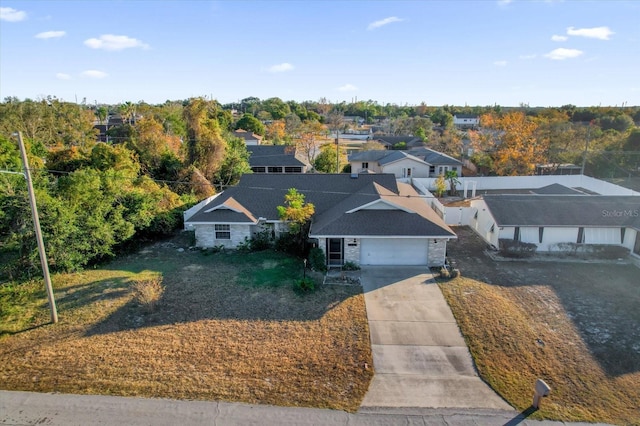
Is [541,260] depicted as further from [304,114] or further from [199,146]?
[304,114]

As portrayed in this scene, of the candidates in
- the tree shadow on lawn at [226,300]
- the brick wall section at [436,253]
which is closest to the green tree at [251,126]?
the tree shadow on lawn at [226,300]

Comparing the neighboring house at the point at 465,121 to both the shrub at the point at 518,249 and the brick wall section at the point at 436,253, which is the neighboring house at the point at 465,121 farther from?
the brick wall section at the point at 436,253

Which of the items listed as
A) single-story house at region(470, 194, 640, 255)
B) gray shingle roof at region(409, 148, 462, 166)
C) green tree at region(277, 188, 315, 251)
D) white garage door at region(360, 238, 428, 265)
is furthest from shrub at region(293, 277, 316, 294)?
gray shingle roof at region(409, 148, 462, 166)

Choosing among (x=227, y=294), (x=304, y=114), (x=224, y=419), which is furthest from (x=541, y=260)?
(x=304, y=114)

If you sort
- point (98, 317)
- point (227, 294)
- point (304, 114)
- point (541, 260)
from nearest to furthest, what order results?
point (98, 317) → point (227, 294) → point (541, 260) → point (304, 114)

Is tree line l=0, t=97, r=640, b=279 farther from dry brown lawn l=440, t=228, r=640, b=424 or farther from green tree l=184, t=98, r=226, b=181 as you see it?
dry brown lawn l=440, t=228, r=640, b=424

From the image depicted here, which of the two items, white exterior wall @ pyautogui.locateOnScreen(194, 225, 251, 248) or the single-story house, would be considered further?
white exterior wall @ pyautogui.locateOnScreen(194, 225, 251, 248)

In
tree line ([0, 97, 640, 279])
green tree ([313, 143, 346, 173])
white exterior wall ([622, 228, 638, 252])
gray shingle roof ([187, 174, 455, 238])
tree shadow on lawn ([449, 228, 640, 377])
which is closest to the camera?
tree shadow on lawn ([449, 228, 640, 377])
